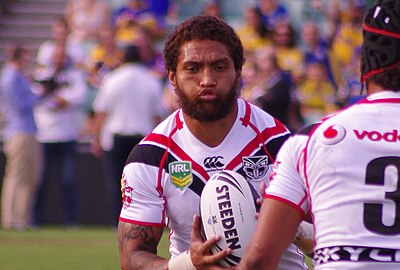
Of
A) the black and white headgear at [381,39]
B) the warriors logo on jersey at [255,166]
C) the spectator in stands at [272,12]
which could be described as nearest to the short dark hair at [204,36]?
the warriors logo on jersey at [255,166]

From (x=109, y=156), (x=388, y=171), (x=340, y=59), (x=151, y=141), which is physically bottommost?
(x=109, y=156)

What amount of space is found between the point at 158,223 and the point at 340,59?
11.3 meters

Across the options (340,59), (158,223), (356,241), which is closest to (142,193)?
(158,223)

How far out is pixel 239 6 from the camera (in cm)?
1866

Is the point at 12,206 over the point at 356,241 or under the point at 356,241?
under

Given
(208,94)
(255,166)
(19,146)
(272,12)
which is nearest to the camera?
(208,94)

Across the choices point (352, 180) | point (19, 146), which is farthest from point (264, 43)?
point (352, 180)

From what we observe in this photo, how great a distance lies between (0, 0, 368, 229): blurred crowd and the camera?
1427 centimetres

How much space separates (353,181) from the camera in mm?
3732

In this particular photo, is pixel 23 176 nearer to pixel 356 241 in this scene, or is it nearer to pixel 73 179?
pixel 73 179

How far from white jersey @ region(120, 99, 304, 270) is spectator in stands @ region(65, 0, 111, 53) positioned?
41.6 ft

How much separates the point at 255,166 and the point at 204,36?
0.70m

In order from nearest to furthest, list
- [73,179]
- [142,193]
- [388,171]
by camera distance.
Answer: [388,171] < [142,193] < [73,179]

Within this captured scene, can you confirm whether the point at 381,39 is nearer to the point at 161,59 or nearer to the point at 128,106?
the point at 128,106
